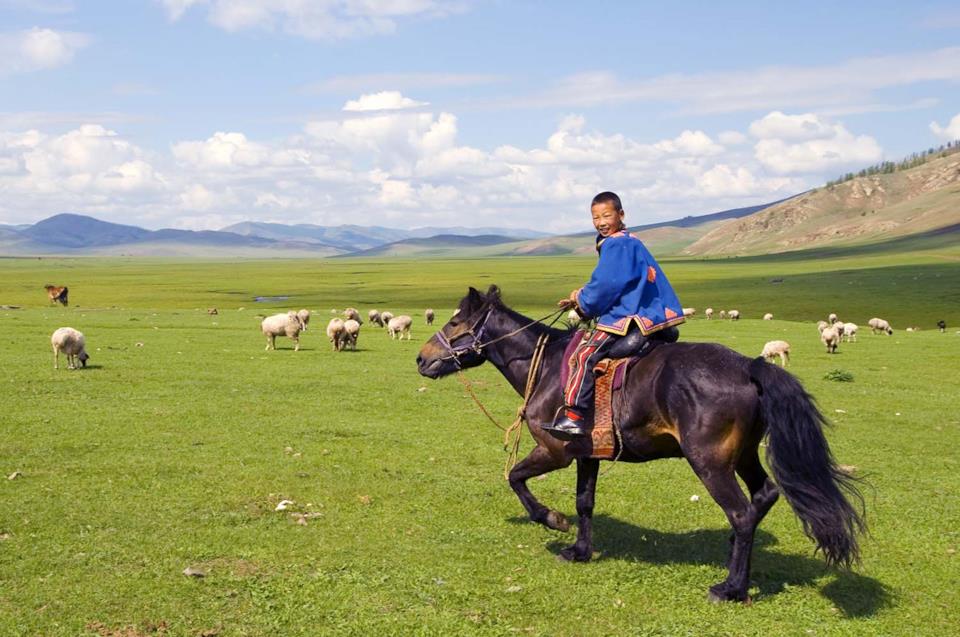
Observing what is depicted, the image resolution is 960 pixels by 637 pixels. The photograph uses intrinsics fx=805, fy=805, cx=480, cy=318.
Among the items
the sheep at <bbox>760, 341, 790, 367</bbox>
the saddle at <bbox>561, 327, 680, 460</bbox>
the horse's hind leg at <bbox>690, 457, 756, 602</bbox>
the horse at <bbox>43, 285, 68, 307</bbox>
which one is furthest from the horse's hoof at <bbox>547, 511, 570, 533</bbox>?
the horse at <bbox>43, 285, 68, 307</bbox>

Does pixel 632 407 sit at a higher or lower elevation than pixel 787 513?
higher

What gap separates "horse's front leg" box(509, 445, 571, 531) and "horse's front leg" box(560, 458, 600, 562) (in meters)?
0.32

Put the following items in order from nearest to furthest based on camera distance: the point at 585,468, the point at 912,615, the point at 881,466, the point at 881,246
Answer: the point at 912,615 → the point at 585,468 → the point at 881,466 → the point at 881,246

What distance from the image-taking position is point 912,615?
829cm

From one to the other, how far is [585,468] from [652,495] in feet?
11.8

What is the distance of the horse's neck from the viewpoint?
34.7 ft

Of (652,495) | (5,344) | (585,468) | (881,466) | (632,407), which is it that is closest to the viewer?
(632,407)

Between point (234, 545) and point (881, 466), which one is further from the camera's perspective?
point (881, 466)

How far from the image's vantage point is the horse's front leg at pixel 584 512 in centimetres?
978

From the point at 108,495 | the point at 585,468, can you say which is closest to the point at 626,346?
the point at 585,468

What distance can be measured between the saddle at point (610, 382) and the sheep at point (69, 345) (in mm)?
20566

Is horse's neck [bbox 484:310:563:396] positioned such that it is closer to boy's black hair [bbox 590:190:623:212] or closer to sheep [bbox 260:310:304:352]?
boy's black hair [bbox 590:190:623:212]

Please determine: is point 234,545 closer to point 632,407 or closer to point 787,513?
point 632,407

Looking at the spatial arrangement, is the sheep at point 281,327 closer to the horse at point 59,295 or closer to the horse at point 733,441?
the horse at point 733,441
